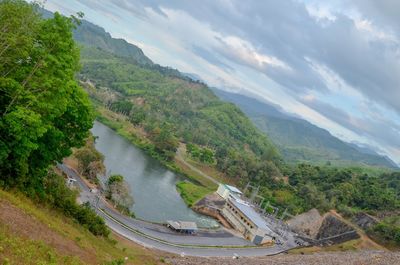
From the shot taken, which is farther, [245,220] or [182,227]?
[245,220]

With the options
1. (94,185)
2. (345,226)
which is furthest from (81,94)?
(345,226)

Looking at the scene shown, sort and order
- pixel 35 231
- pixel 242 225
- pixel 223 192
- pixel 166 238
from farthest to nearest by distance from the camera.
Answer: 1. pixel 223 192
2. pixel 242 225
3. pixel 166 238
4. pixel 35 231

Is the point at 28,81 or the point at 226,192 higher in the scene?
the point at 28,81

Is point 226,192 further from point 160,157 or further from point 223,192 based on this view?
point 160,157

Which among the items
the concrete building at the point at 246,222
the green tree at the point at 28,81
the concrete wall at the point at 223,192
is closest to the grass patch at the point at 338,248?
the concrete building at the point at 246,222

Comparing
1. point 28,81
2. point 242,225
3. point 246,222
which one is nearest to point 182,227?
point 246,222

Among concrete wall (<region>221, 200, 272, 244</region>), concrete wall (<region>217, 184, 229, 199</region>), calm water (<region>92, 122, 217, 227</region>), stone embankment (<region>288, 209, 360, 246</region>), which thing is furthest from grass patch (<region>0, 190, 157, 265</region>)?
stone embankment (<region>288, 209, 360, 246</region>)

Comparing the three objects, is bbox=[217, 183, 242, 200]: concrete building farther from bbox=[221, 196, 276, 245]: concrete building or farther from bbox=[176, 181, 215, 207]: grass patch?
bbox=[176, 181, 215, 207]: grass patch
